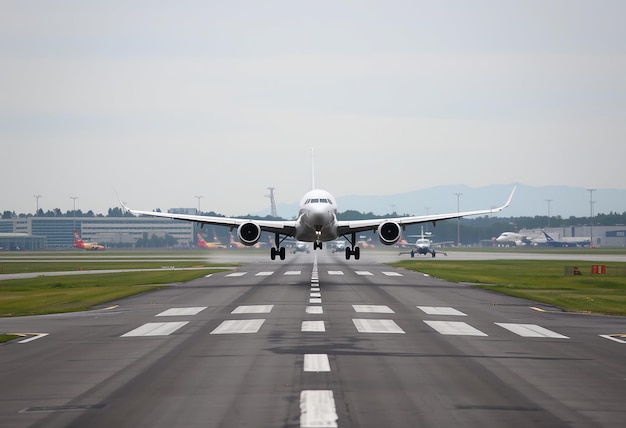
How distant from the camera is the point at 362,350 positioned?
20.4 meters

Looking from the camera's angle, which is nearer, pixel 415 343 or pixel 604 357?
pixel 604 357

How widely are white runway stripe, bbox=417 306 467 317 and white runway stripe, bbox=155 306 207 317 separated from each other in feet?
26.9

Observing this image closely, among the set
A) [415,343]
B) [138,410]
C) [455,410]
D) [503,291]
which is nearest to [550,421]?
[455,410]

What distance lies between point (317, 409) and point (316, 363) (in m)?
5.10

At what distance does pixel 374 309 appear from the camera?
33750mm

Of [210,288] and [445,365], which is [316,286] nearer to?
[210,288]

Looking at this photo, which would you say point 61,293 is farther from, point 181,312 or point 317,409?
point 317,409

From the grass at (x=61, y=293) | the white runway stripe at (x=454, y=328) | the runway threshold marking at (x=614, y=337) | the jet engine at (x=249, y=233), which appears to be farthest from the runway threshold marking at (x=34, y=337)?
the jet engine at (x=249, y=233)

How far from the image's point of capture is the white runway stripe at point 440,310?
32.5 metres

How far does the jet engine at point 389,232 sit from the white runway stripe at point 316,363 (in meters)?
37.7

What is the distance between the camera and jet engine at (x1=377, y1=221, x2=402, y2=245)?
56.8 m

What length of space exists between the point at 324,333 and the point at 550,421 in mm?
12419

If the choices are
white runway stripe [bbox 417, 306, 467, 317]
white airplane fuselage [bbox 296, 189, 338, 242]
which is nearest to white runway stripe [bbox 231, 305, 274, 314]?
white runway stripe [bbox 417, 306, 467, 317]

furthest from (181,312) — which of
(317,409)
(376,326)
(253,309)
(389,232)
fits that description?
(389,232)
